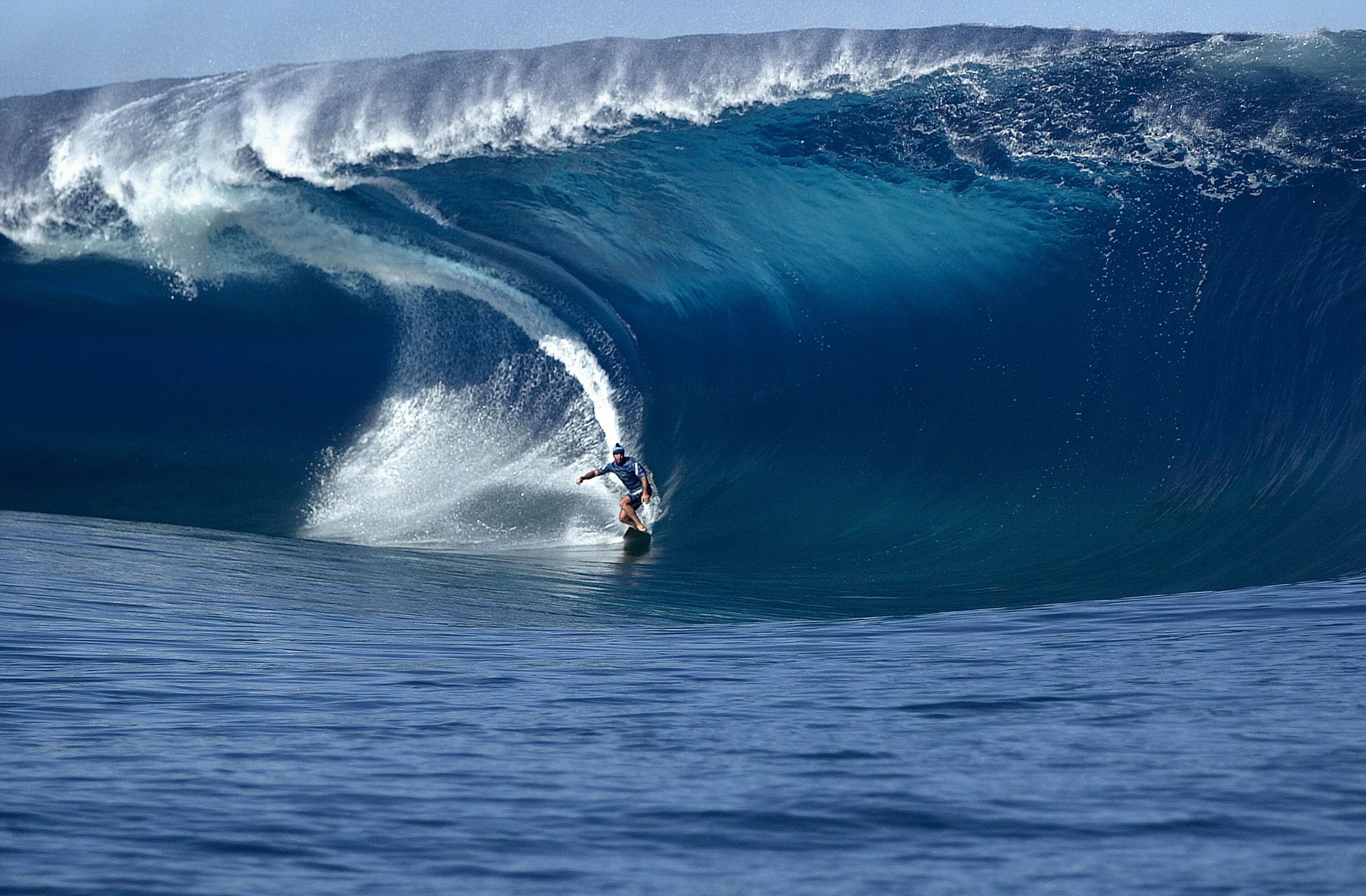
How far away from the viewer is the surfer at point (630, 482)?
31.3ft

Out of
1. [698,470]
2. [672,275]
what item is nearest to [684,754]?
[698,470]

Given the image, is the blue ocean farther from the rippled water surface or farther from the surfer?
the surfer

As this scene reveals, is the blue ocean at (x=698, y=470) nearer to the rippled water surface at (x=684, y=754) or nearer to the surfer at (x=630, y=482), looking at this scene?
the rippled water surface at (x=684, y=754)

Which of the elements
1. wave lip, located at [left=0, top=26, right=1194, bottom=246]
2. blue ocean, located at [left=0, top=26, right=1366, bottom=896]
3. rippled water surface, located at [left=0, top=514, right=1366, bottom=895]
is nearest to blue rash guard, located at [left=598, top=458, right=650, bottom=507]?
blue ocean, located at [left=0, top=26, right=1366, bottom=896]

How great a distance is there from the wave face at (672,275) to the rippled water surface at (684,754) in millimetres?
4564

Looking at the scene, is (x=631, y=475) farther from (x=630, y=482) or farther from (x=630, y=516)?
(x=630, y=516)

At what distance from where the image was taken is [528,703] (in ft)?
12.9

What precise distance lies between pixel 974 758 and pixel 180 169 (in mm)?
10017

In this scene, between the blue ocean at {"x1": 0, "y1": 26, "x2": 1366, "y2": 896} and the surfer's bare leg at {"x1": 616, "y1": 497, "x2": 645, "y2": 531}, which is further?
the surfer's bare leg at {"x1": 616, "y1": 497, "x2": 645, "y2": 531}

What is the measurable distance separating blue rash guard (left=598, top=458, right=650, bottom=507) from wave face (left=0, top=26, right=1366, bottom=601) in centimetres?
36

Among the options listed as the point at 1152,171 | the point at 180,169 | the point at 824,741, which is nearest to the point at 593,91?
the point at 180,169

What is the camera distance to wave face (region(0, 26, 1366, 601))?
997 centimetres

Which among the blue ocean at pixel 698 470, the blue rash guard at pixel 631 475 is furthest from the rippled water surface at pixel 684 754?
the blue rash guard at pixel 631 475

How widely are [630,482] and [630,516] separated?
28 centimetres
